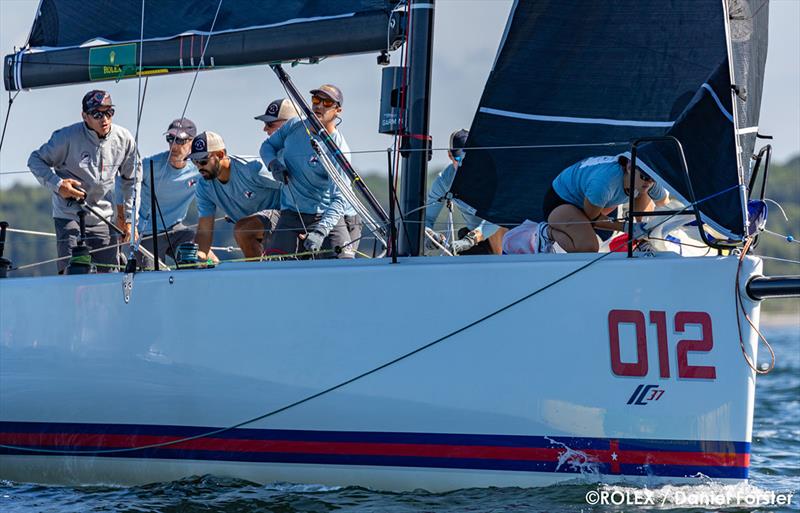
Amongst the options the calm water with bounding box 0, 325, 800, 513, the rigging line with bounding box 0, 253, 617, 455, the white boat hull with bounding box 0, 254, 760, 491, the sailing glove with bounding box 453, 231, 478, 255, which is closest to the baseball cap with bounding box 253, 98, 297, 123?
the sailing glove with bounding box 453, 231, 478, 255

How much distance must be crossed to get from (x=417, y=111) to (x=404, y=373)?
56.7 inches

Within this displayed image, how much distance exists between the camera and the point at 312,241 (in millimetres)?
6363

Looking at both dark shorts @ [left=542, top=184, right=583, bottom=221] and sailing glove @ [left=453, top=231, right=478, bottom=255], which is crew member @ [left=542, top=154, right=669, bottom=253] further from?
sailing glove @ [left=453, top=231, right=478, bottom=255]

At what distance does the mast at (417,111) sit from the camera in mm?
6074

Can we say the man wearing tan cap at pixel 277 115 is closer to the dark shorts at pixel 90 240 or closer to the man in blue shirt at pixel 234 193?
the man in blue shirt at pixel 234 193

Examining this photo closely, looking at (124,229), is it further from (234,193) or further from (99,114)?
(234,193)

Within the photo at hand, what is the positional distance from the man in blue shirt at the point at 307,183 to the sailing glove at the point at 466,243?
0.60m

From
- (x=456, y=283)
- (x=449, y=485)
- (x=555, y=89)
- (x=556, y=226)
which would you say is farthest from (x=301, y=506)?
(x=555, y=89)

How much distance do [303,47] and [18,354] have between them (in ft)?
7.33

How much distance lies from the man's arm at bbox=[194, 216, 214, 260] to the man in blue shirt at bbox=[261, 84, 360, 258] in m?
0.52

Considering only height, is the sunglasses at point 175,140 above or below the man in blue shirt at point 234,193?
above

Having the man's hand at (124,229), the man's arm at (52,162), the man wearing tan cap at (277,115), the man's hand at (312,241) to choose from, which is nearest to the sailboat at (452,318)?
the man's hand at (312,241)

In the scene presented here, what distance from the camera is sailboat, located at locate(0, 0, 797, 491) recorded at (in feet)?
16.9

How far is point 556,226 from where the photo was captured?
5.58m
